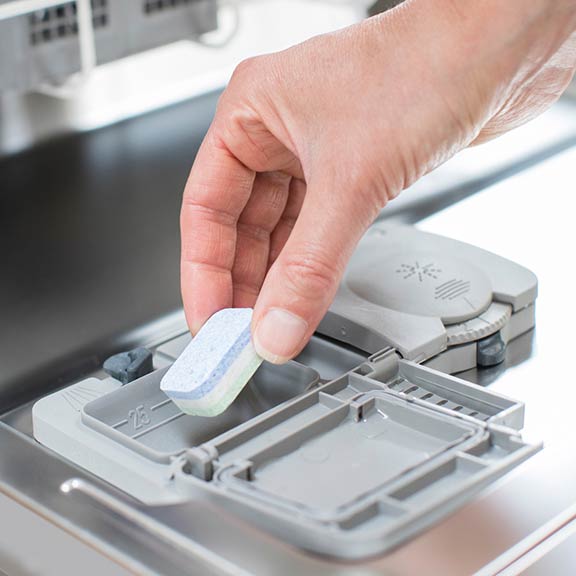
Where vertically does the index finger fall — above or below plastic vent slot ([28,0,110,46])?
below

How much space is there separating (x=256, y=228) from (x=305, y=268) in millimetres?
234

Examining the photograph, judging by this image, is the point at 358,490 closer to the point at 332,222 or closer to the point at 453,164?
the point at 332,222

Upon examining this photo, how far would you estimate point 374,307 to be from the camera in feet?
2.85

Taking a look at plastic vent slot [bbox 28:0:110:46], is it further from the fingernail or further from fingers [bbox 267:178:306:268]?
the fingernail

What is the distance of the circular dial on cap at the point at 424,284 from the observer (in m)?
0.87

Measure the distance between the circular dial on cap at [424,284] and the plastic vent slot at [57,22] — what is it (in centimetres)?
42

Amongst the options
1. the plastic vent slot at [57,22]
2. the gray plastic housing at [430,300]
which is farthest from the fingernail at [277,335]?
the plastic vent slot at [57,22]

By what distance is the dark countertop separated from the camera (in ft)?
3.21

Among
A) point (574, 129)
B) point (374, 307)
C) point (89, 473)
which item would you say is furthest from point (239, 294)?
point (574, 129)

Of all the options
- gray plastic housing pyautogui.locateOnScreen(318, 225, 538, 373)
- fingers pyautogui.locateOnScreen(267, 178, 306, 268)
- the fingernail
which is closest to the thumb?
the fingernail

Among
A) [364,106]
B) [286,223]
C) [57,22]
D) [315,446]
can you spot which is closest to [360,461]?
[315,446]

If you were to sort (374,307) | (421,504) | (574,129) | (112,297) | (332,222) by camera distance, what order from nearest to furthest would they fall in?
(421,504) < (332,222) < (374,307) < (112,297) < (574,129)

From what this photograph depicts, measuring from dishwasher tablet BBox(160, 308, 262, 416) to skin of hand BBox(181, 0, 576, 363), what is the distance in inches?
0.5

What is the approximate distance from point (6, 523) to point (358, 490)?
0.22 metres
